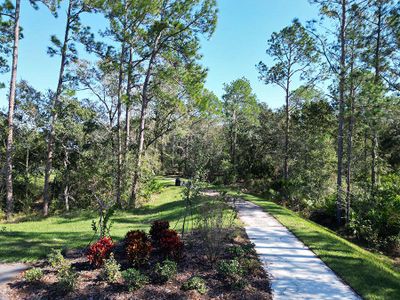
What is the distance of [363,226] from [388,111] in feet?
14.2

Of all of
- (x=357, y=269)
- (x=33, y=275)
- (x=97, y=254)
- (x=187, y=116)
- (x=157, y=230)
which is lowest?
(x=357, y=269)

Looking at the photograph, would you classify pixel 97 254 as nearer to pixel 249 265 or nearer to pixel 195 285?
pixel 195 285

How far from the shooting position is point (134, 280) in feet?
13.8

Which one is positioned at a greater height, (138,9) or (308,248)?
(138,9)

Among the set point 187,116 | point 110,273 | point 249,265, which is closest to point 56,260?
point 110,273

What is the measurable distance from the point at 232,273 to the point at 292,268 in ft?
4.55

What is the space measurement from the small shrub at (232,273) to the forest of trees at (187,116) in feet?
8.96

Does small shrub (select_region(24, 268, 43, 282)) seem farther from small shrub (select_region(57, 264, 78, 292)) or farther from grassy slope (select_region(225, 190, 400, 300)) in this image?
grassy slope (select_region(225, 190, 400, 300))

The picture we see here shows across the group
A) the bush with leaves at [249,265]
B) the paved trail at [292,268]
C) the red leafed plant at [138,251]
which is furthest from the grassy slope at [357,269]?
the red leafed plant at [138,251]

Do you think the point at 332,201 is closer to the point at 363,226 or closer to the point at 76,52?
the point at 363,226

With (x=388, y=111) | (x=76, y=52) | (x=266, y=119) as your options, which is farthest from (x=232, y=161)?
(x=388, y=111)

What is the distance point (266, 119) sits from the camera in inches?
993

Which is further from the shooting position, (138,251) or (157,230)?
(157,230)

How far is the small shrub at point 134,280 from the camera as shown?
13.6ft
